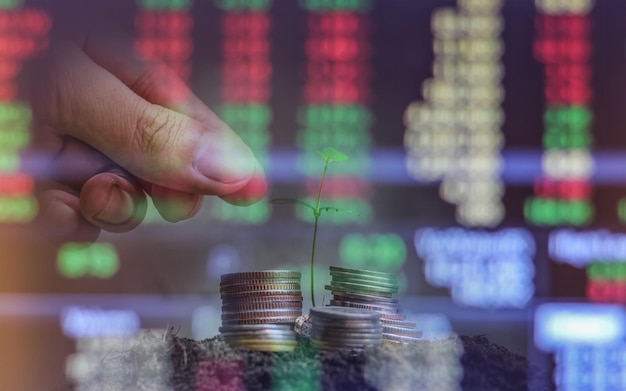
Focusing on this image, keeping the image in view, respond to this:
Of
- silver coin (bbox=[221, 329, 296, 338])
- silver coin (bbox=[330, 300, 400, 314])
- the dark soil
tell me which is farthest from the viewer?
silver coin (bbox=[330, 300, 400, 314])

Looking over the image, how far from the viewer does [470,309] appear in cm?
191

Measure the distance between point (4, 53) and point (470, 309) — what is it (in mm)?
1206

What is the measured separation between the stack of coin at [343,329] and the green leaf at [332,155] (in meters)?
0.44

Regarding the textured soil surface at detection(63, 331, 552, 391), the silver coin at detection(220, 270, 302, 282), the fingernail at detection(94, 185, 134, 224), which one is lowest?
the textured soil surface at detection(63, 331, 552, 391)

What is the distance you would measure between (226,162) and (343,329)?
0.56 m

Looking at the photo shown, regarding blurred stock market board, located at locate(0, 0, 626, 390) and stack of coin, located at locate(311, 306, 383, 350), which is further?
blurred stock market board, located at locate(0, 0, 626, 390)

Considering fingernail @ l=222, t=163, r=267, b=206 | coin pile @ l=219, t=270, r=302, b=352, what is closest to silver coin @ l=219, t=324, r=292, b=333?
coin pile @ l=219, t=270, r=302, b=352

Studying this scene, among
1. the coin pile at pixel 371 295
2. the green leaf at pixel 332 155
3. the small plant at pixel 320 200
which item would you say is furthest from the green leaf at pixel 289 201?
the coin pile at pixel 371 295

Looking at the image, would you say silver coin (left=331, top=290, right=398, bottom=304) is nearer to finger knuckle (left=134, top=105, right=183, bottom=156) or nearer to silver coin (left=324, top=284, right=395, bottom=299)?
silver coin (left=324, top=284, right=395, bottom=299)

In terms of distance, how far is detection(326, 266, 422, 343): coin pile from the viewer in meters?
1.71

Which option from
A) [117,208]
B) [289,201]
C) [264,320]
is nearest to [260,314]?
[264,320]

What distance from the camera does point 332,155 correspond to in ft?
6.34

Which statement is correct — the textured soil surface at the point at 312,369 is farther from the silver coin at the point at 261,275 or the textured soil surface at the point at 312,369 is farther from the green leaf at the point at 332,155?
the green leaf at the point at 332,155

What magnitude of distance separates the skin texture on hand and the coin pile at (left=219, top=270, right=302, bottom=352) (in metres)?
0.28
